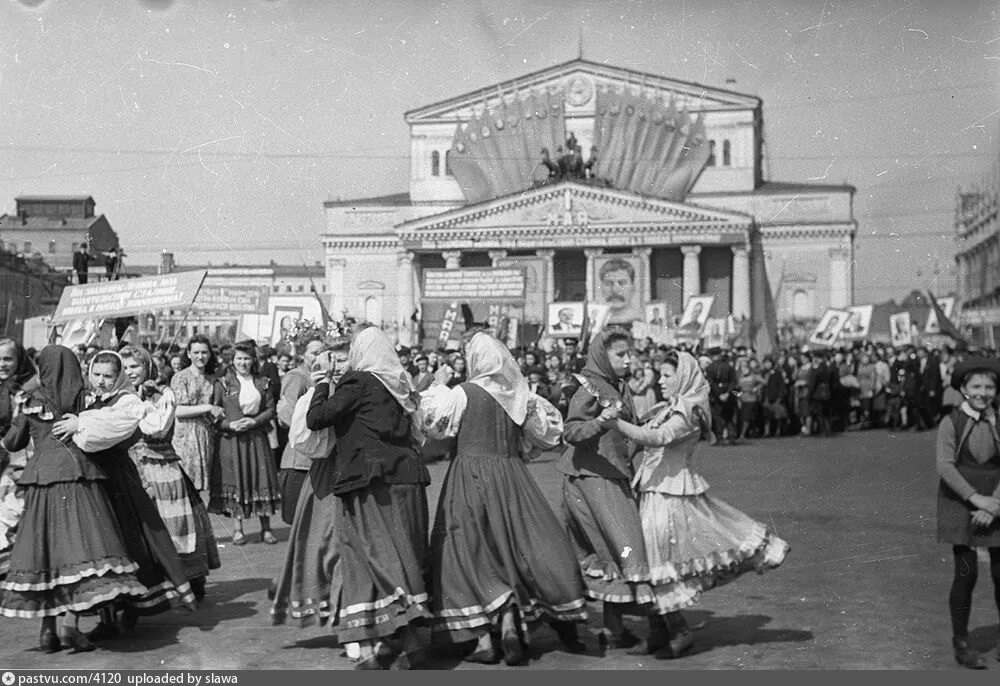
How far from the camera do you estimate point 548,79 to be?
203ft

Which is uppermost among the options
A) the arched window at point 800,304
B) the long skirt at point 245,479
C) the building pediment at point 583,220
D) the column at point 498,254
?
the building pediment at point 583,220

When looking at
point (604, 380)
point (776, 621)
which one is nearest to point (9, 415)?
point (604, 380)

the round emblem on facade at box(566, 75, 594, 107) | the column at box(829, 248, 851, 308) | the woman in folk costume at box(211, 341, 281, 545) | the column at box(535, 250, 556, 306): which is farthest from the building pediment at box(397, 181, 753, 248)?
the woman in folk costume at box(211, 341, 281, 545)

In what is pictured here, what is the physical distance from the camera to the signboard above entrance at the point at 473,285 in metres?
23.8

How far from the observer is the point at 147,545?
21.2 ft

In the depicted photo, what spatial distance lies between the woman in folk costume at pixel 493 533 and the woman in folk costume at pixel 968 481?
1.74 m

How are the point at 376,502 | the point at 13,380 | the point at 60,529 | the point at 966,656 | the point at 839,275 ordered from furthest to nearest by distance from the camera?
the point at 839,275
the point at 13,380
the point at 60,529
the point at 376,502
the point at 966,656

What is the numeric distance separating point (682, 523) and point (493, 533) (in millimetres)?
897

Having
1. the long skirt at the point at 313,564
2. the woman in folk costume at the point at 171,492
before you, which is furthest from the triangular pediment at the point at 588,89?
the long skirt at the point at 313,564

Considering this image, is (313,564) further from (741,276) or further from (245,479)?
(741,276)

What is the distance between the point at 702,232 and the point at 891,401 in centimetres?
3298

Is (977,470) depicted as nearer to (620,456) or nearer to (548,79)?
(620,456)

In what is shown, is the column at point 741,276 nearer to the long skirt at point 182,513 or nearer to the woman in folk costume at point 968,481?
the long skirt at point 182,513

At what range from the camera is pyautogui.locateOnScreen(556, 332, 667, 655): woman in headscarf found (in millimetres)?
5961
